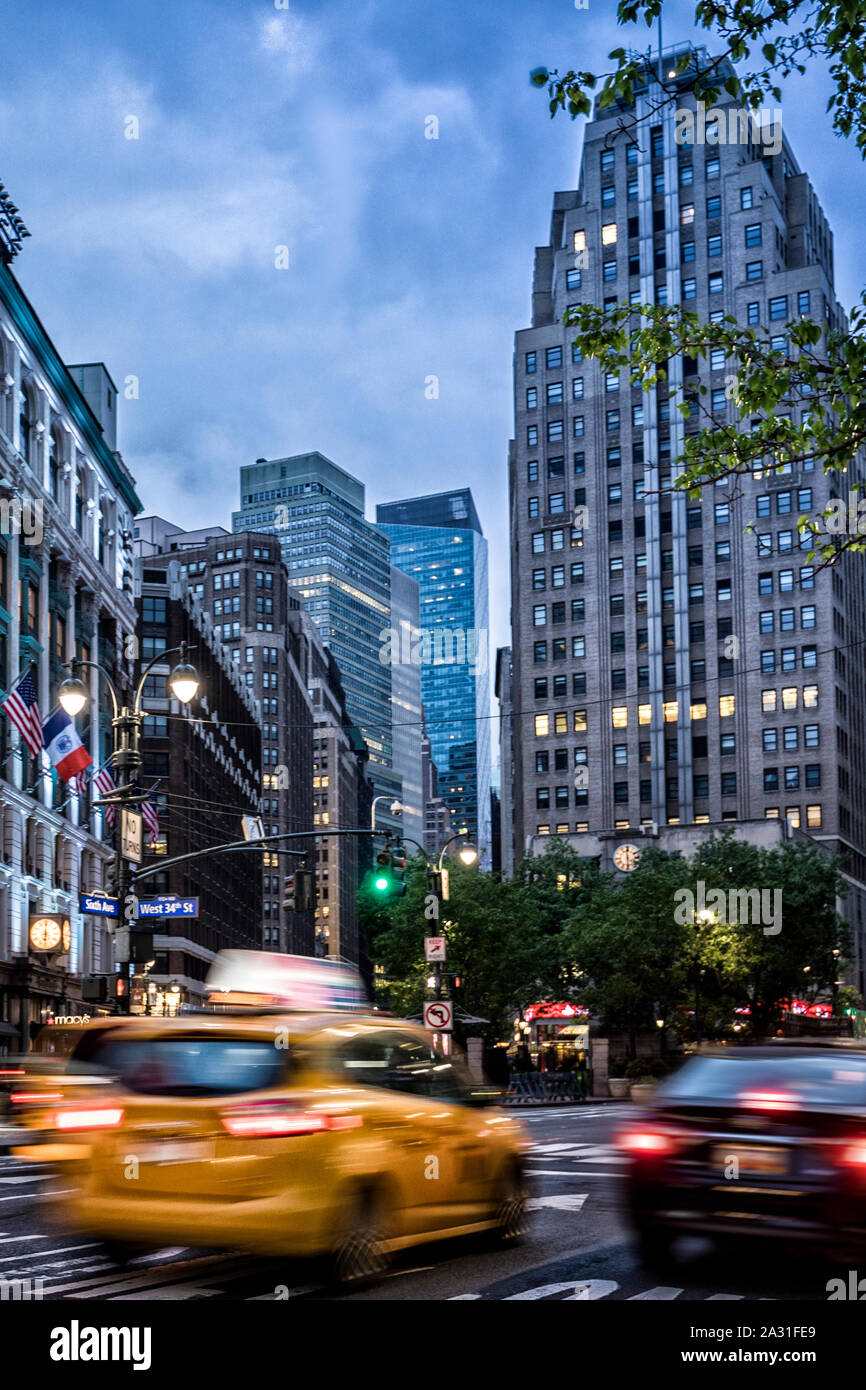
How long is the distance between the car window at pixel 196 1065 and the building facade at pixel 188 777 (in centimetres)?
6567

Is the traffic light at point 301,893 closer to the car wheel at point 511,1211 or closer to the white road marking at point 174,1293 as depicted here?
the car wheel at point 511,1211

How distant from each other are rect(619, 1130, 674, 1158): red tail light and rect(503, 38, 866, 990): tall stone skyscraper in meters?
92.5

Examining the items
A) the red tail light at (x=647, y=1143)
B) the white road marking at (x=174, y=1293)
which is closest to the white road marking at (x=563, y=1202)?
the red tail light at (x=647, y=1143)

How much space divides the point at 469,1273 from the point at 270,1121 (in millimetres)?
1985

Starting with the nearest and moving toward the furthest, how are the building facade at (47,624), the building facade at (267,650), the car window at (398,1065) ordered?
the car window at (398,1065), the building facade at (47,624), the building facade at (267,650)

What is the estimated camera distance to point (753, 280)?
381ft

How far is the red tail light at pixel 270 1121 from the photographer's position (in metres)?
8.58

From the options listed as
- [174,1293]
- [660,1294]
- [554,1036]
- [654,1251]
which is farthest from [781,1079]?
[554,1036]


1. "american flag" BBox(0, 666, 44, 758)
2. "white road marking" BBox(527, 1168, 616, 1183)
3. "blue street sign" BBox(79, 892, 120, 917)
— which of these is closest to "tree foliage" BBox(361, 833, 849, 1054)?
"american flag" BBox(0, 666, 44, 758)

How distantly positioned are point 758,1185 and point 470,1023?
4055 centimetres

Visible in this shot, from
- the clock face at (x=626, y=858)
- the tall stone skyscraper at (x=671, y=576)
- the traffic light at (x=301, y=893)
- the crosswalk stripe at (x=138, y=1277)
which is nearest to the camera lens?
the crosswalk stripe at (x=138, y=1277)

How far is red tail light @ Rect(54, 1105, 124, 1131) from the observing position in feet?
30.3
